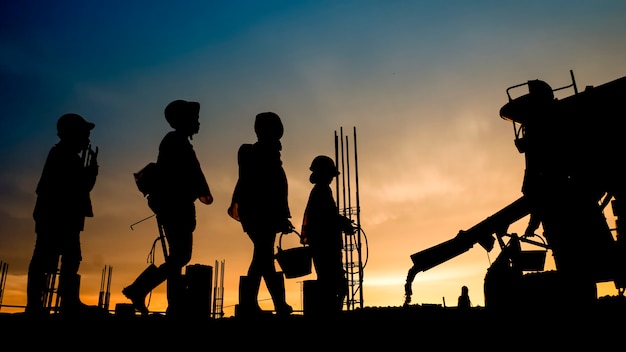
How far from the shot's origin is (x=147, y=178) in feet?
16.2

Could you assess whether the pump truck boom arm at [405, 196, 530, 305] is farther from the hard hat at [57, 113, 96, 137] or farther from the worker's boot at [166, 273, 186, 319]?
the hard hat at [57, 113, 96, 137]

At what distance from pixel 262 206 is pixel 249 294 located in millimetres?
1051

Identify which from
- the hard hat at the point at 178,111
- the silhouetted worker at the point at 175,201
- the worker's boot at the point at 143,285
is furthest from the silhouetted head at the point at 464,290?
the hard hat at the point at 178,111

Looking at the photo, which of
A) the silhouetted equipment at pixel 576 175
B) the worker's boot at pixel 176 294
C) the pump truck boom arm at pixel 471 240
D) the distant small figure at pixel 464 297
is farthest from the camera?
the distant small figure at pixel 464 297

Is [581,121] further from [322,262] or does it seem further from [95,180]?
[95,180]

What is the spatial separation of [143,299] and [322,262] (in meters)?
2.52

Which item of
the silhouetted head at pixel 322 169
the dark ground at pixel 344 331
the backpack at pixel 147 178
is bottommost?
the dark ground at pixel 344 331

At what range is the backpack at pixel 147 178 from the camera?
492 cm

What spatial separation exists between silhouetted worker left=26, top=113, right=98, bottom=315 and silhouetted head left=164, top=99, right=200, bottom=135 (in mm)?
1490

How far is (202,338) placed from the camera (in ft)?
12.4

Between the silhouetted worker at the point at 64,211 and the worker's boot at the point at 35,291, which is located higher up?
the silhouetted worker at the point at 64,211

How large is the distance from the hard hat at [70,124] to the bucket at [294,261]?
307 cm

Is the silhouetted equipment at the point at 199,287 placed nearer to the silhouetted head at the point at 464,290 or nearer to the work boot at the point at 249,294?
the work boot at the point at 249,294

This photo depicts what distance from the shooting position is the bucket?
20.9ft
